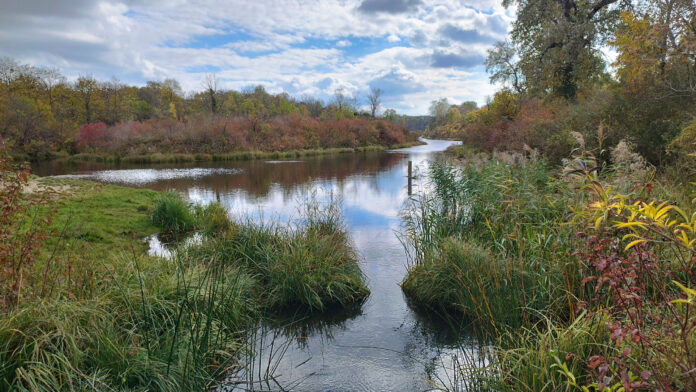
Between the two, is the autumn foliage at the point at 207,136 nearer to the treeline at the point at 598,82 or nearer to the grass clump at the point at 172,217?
the treeline at the point at 598,82

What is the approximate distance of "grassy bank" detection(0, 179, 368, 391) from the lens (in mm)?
3232

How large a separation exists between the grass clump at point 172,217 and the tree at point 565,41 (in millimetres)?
20040

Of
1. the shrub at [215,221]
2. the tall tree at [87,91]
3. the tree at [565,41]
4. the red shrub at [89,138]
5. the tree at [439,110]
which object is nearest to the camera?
the shrub at [215,221]

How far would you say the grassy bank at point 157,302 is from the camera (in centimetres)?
323

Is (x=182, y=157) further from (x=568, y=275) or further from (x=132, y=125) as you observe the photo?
(x=568, y=275)

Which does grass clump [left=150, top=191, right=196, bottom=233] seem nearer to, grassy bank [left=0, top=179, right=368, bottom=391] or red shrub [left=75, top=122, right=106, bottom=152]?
grassy bank [left=0, top=179, right=368, bottom=391]

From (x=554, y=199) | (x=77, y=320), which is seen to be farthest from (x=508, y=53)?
(x=77, y=320)

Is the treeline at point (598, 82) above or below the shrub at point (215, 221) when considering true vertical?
above

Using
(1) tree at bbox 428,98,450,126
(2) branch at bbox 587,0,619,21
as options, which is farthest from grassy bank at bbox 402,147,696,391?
(1) tree at bbox 428,98,450,126

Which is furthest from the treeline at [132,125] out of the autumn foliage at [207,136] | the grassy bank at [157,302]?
the grassy bank at [157,302]

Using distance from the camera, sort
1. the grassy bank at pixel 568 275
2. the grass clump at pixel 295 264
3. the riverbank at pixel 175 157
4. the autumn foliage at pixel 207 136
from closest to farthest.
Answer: the grassy bank at pixel 568 275, the grass clump at pixel 295 264, the riverbank at pixel 175 157, the autumn foliage at pixel 207 136

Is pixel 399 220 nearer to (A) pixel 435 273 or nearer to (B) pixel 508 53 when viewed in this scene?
(A) pixel 435 273

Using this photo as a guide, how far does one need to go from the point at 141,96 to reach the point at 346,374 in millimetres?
76850

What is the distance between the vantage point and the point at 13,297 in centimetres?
369
